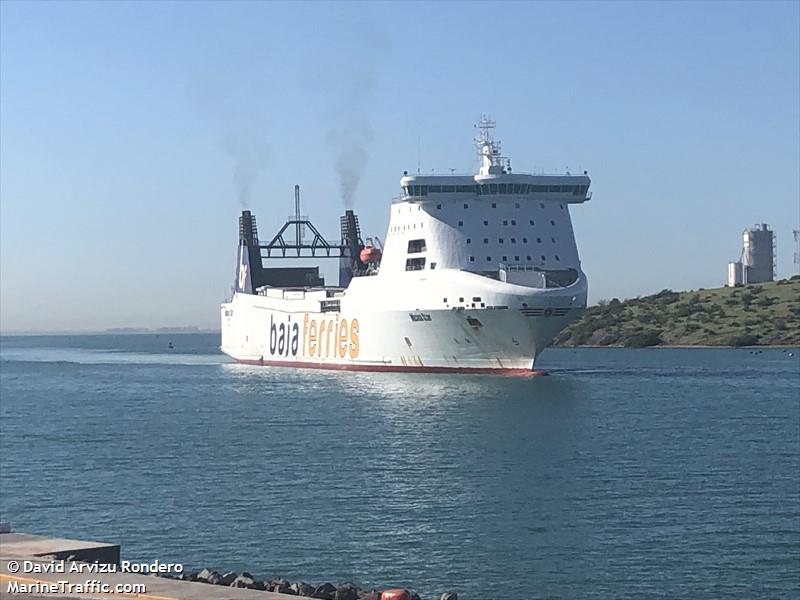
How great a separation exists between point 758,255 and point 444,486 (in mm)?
151129

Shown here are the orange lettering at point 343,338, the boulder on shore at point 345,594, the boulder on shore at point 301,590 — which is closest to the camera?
the boulder on shore at point 345,594

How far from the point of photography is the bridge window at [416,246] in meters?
63.2

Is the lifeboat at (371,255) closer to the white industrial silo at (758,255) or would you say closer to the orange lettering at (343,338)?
the orange lettering at (343,338)

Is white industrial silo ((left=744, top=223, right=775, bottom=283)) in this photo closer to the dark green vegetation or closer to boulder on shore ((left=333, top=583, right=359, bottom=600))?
the dark green vegetation

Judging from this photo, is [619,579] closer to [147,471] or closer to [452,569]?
[452,569]

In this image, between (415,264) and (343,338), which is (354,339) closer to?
(343,338)

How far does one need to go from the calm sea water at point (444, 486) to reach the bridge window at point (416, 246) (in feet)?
31.8

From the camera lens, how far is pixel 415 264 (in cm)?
6375

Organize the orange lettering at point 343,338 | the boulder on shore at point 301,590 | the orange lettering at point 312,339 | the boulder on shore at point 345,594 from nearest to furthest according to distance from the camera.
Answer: the boulder on shore at point 345,594
the boulder on shore at point 301,590
the orange lettering at point 343,338
the orange lettering at point 312,339

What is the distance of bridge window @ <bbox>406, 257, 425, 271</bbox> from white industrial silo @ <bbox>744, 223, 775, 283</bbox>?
114542mm

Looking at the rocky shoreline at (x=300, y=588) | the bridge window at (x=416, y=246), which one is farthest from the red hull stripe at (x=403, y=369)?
the rocky shoreline at (x=300, y=588)

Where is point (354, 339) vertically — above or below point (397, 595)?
above

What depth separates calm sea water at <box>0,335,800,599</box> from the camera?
68.2ft

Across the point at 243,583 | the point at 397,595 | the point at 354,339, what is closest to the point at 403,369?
the point at 354,339
